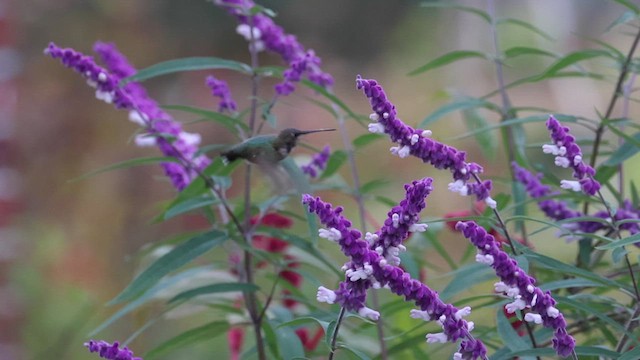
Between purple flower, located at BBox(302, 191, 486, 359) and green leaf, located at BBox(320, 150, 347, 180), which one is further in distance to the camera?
green leaf, located at BBox(320, 150, 347, 180)

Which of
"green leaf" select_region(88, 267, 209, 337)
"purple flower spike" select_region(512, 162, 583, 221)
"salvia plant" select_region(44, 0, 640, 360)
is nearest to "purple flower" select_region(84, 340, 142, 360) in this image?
"salvia plant" select_region(44, 0, 640, 360)

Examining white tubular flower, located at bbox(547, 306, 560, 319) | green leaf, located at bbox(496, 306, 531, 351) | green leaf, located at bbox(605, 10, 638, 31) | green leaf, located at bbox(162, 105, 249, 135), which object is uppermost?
green leaf, located at bbox(605, 10, 638, 31)

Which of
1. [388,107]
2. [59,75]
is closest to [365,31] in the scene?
[59,75]

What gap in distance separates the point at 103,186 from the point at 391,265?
10.5 feet

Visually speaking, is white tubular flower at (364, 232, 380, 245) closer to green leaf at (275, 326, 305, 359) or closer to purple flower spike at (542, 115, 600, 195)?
purple flower spike at (542, 115, 600, 195)

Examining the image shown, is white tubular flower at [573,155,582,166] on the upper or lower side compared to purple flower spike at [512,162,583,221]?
Result: lower

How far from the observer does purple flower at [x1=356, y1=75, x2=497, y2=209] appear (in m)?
0.53

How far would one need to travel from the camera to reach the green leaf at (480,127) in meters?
1.19

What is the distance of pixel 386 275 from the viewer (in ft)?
1.64

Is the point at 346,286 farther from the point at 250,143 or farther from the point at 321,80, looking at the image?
the point at 321,80

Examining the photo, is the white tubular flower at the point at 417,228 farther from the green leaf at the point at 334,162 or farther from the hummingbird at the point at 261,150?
the green leaf at the point at 334,162

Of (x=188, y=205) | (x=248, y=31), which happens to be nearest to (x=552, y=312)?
(x=188, y=205)

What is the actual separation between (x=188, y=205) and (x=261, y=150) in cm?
9

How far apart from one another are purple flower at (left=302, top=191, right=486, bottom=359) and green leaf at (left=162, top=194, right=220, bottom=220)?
37cm
